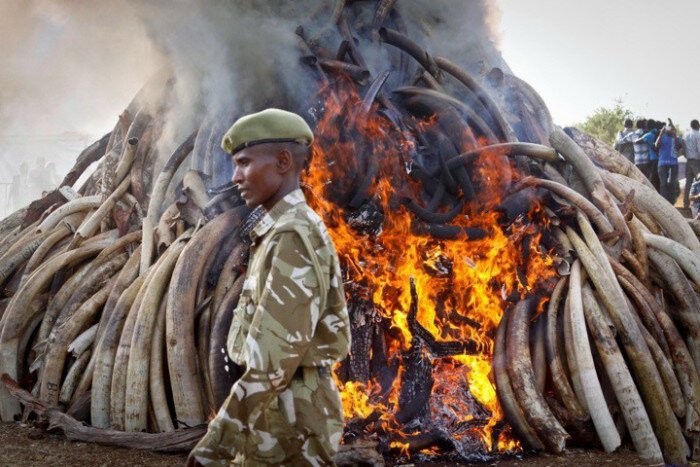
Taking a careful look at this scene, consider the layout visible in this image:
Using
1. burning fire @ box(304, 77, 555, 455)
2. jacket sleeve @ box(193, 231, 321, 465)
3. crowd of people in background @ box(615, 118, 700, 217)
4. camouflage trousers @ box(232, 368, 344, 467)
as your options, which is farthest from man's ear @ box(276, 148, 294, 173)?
crowd of people in background @ box(615, 118, 700, 217)

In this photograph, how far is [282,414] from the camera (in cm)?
235

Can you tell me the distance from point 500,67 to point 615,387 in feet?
12.8

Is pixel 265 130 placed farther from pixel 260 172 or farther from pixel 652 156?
pixel 652 156

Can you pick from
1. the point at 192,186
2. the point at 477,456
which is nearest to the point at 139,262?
the point at 192,186

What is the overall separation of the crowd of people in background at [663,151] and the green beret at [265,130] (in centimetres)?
1290

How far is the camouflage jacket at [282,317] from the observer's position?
7.34 feet

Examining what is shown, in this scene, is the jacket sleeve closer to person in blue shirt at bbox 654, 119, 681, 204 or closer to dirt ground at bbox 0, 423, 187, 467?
dirt ground at bbox 0, 423, 187, 467

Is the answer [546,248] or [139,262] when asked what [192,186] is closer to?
[139,262]

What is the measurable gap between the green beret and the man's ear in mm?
43

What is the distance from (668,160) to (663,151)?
21cm

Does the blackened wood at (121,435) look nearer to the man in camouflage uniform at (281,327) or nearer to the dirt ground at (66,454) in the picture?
the dirt ground at (66,454)

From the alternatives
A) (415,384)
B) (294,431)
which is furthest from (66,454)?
(294,431)

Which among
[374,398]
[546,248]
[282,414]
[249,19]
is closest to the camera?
[282,414]

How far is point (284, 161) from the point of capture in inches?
102
